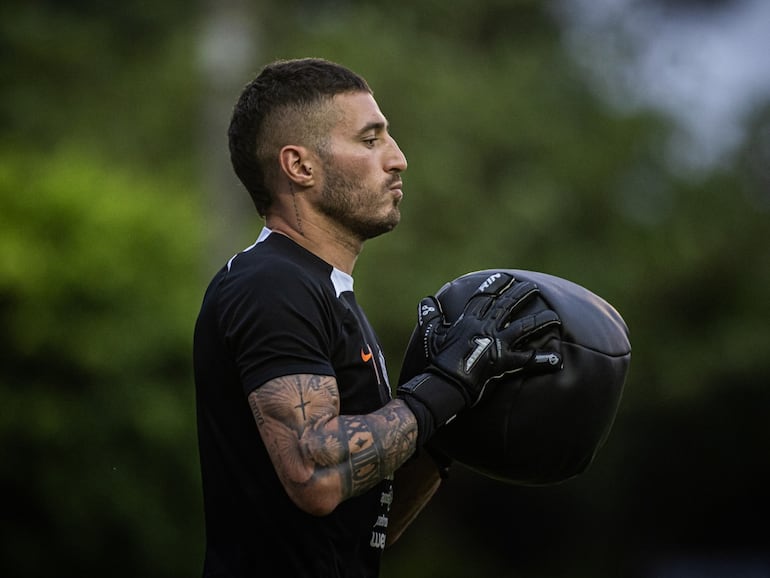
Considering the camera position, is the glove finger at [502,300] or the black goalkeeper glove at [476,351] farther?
the glove finger at [502,300]

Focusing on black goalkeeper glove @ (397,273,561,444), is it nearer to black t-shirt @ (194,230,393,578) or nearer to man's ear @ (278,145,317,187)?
black t-shirt @ (194,230,393,578)

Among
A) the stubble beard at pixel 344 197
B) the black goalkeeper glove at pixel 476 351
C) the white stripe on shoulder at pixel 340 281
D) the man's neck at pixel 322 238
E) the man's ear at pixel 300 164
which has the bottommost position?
the black goalkeeper glove at pixel 476 351

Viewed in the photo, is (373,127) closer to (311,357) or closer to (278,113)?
(278,113)

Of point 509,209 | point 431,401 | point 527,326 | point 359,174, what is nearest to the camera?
point 431,401

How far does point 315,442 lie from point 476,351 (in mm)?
499

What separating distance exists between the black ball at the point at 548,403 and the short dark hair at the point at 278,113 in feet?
1.99

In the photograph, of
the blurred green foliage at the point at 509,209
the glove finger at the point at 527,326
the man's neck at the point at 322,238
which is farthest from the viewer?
the blurred green foliage at the point at 509,209

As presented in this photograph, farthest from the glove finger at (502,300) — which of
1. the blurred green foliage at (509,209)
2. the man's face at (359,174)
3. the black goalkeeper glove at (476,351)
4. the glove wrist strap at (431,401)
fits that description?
the blurred green foliage at (509,209)

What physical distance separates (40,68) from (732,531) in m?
11.6

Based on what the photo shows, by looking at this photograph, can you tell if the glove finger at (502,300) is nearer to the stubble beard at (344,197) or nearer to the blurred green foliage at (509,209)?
the stubble beard at (344,197)

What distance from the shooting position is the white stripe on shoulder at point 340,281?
9.48 feet

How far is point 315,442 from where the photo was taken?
250 centimetres

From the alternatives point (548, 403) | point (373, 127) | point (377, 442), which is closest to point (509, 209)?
point (373, 127)

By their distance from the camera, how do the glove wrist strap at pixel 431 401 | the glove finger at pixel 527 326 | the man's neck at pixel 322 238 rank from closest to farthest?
the glove wrist strap at pixel 431 401 → the glove finger at pixel 527 326 → the man's neck at pixel 322 238
